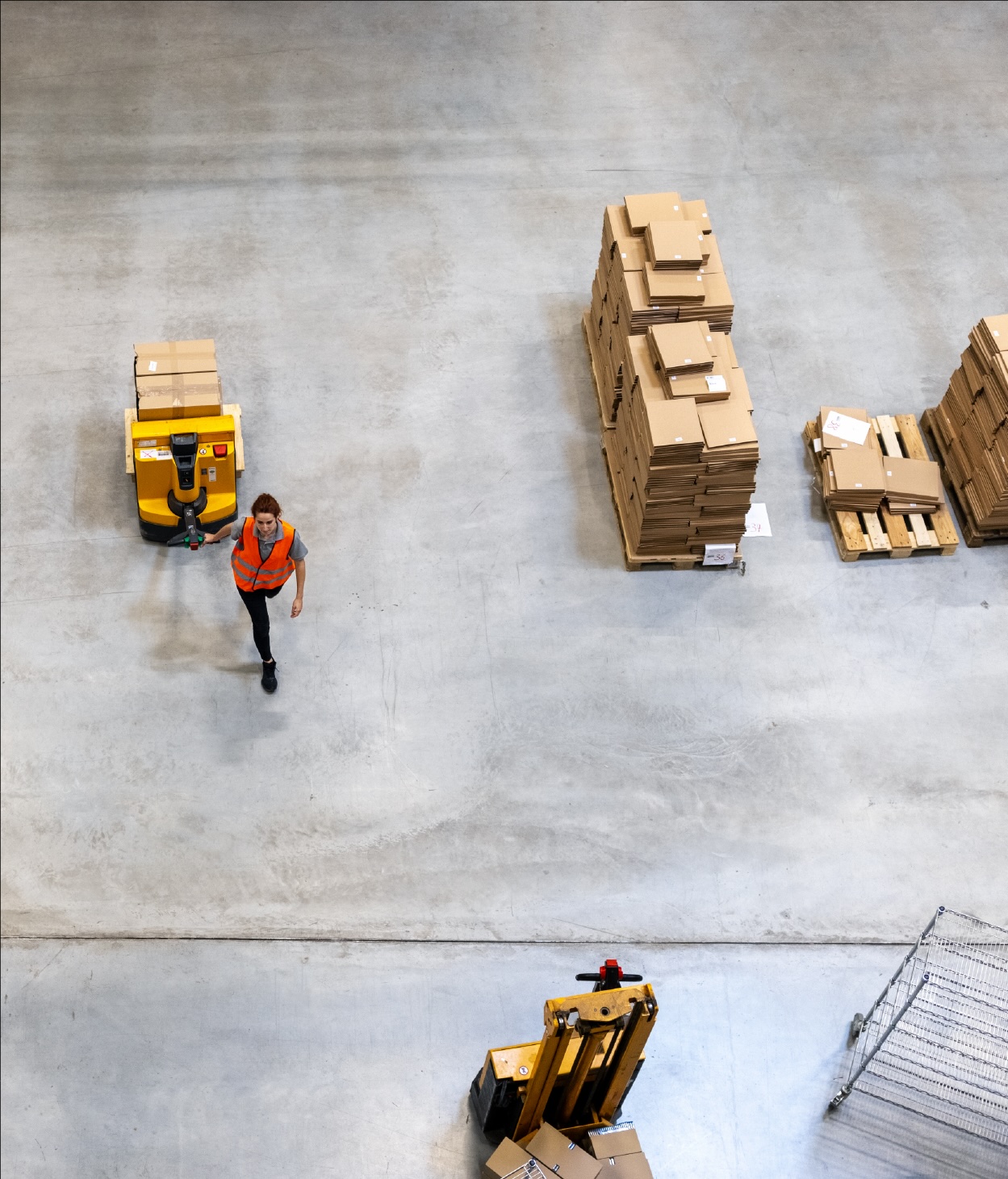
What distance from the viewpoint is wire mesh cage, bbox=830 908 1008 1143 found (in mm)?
6297

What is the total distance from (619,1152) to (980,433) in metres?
5.35

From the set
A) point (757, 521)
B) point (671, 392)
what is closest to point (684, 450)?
point (671, 392)

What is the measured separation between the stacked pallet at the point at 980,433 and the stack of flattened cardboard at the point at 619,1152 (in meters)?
4.79

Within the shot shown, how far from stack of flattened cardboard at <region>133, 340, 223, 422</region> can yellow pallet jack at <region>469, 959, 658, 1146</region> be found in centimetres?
468

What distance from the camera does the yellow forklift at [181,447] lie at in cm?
820

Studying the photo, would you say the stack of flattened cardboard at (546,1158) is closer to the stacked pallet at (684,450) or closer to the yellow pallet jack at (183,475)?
the stacked pallet at (684,450)

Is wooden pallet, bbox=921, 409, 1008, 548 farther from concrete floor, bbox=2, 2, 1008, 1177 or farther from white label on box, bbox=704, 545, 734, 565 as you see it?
white label on box, bbox=704, 545, 734, 565

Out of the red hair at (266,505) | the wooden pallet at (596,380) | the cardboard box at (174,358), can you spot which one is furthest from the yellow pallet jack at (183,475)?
the wooden pallet at (596,380)

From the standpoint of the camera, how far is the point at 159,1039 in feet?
21.1

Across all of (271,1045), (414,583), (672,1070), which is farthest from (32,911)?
(672,1070)

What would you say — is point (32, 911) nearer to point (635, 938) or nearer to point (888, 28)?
point (635, 938)

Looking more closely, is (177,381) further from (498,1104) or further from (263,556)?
(498,1104)

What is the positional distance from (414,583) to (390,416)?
1.55 m

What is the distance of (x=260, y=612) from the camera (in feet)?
24.1
